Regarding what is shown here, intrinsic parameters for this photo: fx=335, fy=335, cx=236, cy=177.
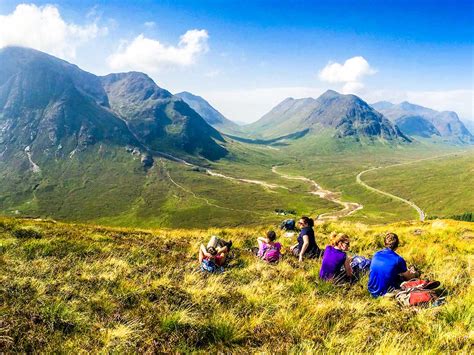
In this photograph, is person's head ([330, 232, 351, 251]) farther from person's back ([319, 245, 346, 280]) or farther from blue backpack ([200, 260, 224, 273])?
blue backpack ([200, 260, 224, 273])

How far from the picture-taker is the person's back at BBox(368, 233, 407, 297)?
10531mm

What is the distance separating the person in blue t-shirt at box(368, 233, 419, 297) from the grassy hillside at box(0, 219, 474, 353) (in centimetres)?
45

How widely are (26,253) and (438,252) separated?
17.6 meters

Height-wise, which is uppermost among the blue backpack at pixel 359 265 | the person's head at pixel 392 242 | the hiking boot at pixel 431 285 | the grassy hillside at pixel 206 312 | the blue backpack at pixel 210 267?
the person's head at pixel 392 242

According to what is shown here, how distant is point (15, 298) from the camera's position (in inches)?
289

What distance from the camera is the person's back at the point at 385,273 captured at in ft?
34.6

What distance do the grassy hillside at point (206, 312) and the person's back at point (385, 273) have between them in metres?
0.44

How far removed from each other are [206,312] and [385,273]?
6.32 meters

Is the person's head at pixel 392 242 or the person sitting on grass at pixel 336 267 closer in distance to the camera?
the person sitting on grass at pixel 336 267

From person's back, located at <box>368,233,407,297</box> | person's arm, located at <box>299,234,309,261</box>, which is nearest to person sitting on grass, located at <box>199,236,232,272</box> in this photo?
person's arm, located at <box>299,234,309,261</box>

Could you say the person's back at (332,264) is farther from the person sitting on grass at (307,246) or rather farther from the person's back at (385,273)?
the person sitting on grass at (307,246)

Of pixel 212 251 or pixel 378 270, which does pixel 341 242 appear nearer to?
pixel 378 270

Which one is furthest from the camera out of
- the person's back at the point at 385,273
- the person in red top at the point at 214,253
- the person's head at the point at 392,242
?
the person in red top at the point at 214,253

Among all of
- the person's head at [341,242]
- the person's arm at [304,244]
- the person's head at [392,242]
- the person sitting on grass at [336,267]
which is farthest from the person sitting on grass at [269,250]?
the person's head at [392,242]
